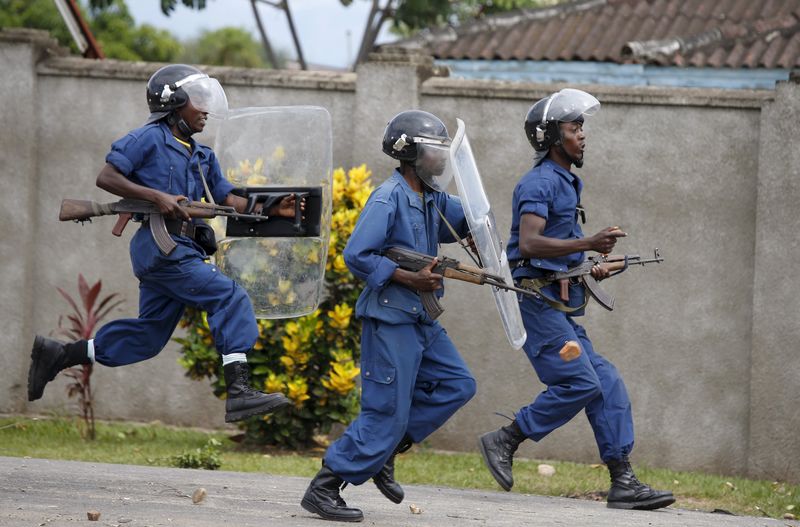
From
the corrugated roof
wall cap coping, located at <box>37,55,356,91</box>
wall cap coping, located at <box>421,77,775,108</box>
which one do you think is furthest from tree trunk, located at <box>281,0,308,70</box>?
wall cap coping, located at <box>421,77,775,108</box>

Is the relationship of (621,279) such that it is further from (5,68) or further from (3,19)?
(3,19)

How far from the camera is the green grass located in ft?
25.6

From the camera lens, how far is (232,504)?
6.20 m

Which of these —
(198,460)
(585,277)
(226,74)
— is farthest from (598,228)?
(198,460)

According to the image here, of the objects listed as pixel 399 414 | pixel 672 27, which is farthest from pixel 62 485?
pixel 672 27

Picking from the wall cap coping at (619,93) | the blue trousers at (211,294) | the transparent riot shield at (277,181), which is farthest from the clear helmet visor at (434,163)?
the wall cap coping at (619,93)

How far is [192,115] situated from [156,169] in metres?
0.32

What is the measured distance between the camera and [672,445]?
8945 millimetres

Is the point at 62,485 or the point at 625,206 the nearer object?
the point at 62,485

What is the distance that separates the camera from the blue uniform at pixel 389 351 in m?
5.85

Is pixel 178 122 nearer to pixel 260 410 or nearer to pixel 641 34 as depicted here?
pixel 260 410

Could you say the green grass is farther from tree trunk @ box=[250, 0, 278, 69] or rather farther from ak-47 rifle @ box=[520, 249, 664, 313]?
A: tree trunk @ box=[250, 0, 278, 69]

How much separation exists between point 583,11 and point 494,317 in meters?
7.28

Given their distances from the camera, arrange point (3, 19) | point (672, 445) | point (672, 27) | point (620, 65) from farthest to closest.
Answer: point (3, 19) → point (672, 27) → point (620, 65) → point (672, 445)
